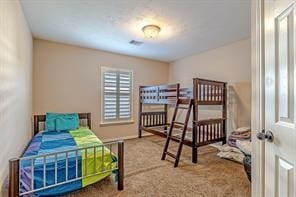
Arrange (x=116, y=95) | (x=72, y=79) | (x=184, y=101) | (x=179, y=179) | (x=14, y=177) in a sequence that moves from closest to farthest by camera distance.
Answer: (x=14, y=177), (x=179, y=179), (x=184, y=101), (x=72, y=79), (x=116, y=95)

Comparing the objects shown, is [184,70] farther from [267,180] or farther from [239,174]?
[267,180]

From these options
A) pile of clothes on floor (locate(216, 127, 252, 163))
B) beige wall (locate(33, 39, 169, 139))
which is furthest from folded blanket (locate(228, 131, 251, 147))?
beige wall (locate(33, 39, 169, 139))

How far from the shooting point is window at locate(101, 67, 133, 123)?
15.5 ft

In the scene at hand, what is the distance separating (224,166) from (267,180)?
1.96 m

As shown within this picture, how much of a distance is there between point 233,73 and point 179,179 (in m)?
2.61

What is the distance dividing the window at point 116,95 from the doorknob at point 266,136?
155 inches

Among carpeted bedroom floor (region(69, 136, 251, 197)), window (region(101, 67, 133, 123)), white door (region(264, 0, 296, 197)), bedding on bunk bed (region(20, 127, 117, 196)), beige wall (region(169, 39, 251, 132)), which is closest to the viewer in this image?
white door (region(264, 0, 296, 197))

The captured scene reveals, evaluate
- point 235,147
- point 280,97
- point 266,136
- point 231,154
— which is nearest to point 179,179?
point 231,154

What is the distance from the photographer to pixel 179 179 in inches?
102

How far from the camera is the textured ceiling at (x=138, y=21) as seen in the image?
2477 mm

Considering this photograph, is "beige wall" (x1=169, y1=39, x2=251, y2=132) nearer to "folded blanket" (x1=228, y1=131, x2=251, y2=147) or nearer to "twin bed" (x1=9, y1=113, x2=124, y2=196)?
"folded blanket" (x1=228, y1=131, x2=251, y2=147)

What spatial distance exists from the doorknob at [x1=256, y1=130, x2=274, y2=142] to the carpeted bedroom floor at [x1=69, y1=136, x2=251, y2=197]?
4.18ft

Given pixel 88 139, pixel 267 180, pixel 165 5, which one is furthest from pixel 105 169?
pixel 165 5

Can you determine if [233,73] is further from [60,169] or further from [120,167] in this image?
[60,169]
